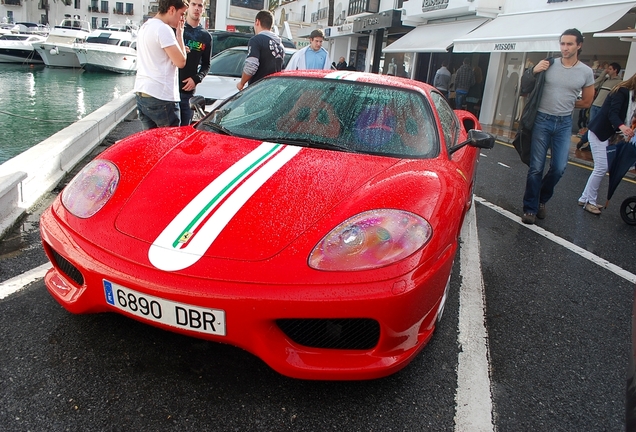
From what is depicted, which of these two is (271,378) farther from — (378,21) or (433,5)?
(378,21)

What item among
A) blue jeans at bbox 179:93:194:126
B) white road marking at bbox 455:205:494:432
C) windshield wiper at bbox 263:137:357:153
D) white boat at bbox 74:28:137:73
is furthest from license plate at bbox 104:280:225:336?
white boat at bbox 74:28:137:73

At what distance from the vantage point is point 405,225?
1.88 metres

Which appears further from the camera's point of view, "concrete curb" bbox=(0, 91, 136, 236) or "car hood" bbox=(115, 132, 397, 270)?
"concrete curb" bbox=(0, 91, 136, 236)

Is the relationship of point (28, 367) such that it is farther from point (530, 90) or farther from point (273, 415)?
point (530, 90)

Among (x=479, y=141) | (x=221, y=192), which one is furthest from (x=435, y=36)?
(x=221, y=192)

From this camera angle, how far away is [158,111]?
4078 millimetres

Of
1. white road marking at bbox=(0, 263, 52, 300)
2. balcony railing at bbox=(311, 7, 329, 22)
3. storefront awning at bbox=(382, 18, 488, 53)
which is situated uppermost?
balcony railing at bbox=(311, 7, 329, 22)

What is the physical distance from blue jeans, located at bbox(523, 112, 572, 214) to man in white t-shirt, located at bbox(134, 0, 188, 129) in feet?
9.93

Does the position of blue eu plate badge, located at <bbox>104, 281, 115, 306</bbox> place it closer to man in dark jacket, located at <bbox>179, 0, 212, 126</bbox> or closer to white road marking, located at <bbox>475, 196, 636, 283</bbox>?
white road marking, located at <bbox>475, 196, 636, 283</bbox>

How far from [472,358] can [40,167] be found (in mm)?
3416

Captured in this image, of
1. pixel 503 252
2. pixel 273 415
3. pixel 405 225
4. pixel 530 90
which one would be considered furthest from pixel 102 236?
pixel 530 90

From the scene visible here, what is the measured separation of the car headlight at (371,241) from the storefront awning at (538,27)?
9.81 m

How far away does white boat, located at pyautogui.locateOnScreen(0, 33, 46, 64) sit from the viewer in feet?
83.2

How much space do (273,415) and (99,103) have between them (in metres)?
11.6
